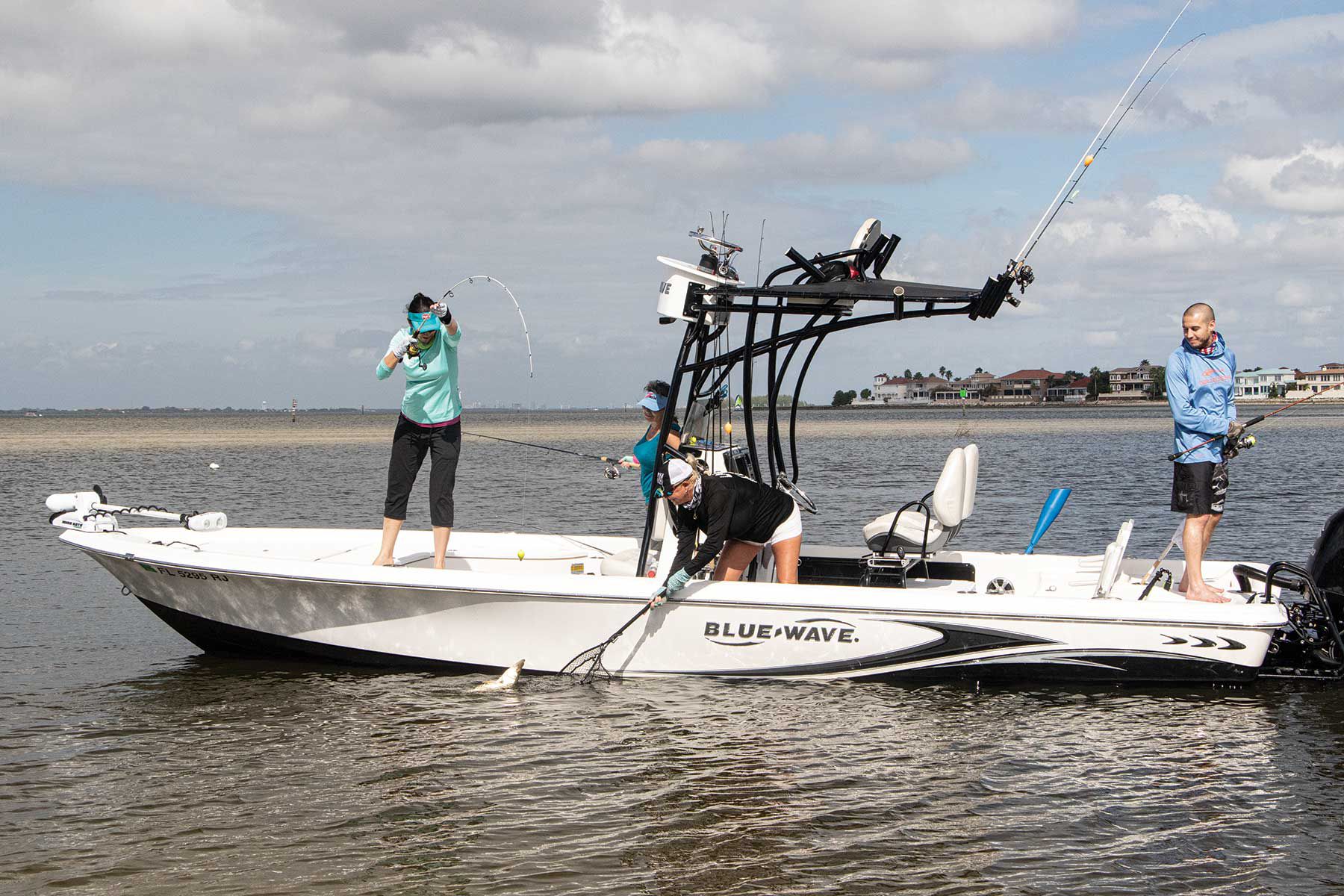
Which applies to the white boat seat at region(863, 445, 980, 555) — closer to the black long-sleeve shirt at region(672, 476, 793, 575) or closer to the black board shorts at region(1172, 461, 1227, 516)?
the black long-sleeve shirt at region(672, 476, 793, 575)

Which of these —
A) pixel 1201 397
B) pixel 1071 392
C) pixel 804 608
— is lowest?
pixel 804 608

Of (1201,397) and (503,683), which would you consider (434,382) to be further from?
(1201,397)

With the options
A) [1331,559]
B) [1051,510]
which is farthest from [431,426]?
[1331,559]

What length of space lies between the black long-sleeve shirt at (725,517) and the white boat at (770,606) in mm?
301

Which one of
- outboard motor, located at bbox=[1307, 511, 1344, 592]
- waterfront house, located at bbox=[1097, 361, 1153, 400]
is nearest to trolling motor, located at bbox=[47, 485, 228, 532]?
outboard motor, located at bbox=[1307, 511, 1344, 592]

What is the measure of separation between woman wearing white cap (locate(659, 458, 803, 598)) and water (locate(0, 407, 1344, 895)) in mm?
767

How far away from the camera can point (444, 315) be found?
748cm

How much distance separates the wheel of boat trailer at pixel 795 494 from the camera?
24.3 feet

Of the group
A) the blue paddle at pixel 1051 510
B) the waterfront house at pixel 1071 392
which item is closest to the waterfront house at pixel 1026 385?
the waterfront house at pixel 1071 392

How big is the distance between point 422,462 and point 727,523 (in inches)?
88.5

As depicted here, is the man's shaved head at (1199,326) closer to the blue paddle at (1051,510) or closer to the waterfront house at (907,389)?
the blue paddle at (1051,510)

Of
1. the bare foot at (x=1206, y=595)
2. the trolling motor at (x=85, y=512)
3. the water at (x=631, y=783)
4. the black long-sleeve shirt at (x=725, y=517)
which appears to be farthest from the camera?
the trolling motor at (x=85, y=512)

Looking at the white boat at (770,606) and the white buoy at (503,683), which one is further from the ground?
the white boat at (770,606)

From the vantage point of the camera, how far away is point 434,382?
7656mm
